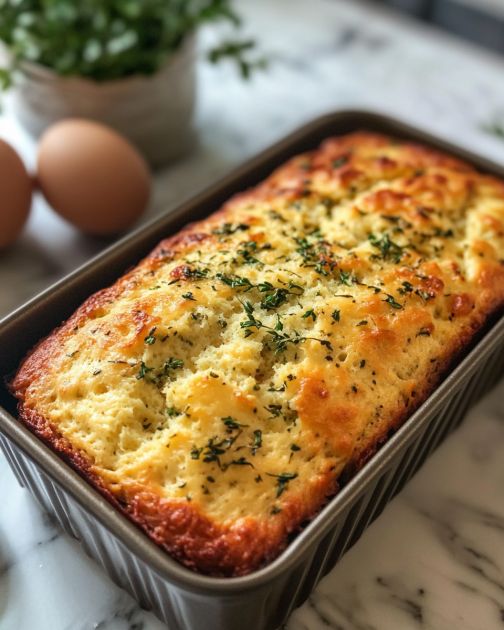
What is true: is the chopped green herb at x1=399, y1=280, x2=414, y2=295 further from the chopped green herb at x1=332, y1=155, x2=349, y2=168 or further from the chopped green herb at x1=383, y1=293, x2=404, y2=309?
the chopped green herb at x1=332, y1=155, x2=349, y2=168

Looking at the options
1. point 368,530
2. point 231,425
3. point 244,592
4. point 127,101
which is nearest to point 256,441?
point 231,425

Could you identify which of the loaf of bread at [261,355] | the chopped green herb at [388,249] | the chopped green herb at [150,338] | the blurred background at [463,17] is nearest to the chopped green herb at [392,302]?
the loaf of bread at [261,355]

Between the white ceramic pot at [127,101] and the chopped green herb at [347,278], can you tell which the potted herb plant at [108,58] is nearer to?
the white ceramic pot at [127,101]

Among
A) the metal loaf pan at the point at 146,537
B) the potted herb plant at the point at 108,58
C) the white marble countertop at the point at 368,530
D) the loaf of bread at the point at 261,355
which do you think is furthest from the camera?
the potted herb plant at the point at 108,58

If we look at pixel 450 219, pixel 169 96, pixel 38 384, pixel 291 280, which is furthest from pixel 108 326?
pixel 169 96

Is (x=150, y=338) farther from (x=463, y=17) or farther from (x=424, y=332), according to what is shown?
(x=463, y=17)

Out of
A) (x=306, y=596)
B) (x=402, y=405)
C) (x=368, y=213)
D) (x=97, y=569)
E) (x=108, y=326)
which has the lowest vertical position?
(x=306, y=596)

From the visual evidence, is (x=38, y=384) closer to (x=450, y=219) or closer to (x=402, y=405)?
(x=402, y=405)
